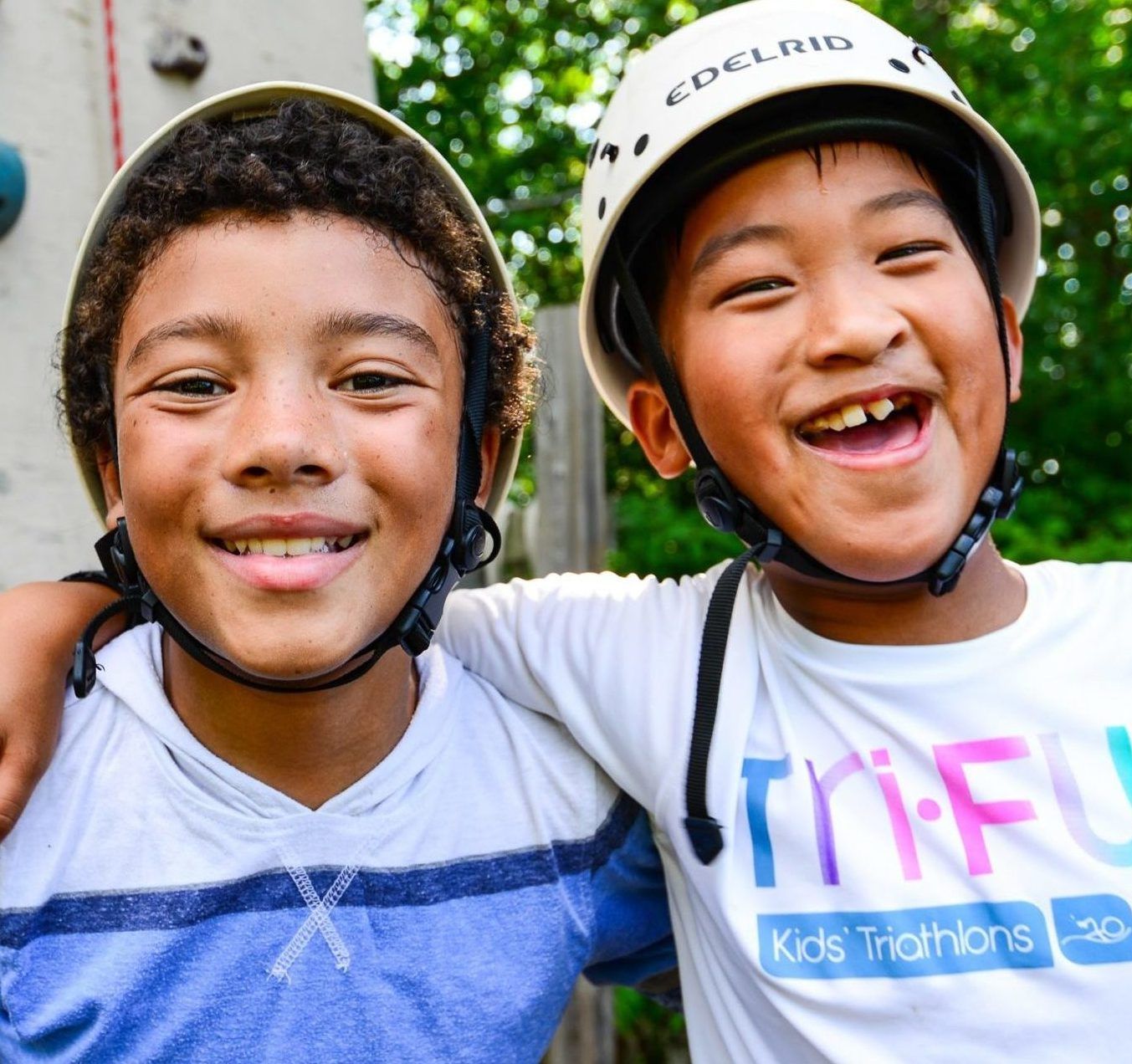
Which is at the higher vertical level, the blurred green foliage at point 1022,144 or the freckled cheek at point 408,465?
the blurred green foliage at point 1022,144

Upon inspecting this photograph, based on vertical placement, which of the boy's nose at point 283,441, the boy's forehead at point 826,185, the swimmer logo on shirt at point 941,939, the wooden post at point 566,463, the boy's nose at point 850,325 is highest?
the wooden post at point 566,463

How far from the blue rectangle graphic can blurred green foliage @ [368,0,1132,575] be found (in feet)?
16.8

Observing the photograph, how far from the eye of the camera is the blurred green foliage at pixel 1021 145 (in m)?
7.65

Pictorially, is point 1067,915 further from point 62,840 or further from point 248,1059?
point 62,840

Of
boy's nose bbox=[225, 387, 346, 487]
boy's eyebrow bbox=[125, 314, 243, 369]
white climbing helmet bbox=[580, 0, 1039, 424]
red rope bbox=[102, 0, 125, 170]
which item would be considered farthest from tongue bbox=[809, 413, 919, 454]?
red rope bbox=[102, 0, 125, 170]

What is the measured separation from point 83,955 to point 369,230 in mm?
1307

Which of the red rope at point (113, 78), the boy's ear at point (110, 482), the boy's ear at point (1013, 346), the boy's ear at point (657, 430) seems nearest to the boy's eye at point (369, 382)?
the boy's ear at point (110, 482)

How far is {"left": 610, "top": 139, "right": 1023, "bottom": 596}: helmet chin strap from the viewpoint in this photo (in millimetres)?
2080

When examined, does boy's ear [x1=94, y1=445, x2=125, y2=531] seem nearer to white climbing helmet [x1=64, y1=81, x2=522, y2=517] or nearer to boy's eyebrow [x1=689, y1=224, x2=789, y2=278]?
white climbing helmet [x1=64, y1=81, x2=522, y2=517]

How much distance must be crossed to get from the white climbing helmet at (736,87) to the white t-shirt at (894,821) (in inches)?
33.5

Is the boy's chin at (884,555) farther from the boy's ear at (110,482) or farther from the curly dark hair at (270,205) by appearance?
the boy's ear at (110,482)

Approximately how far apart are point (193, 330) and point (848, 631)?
131cm

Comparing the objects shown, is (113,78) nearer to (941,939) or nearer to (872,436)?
(872,436)

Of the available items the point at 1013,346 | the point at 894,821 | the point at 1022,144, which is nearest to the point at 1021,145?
the point at 1022,144
